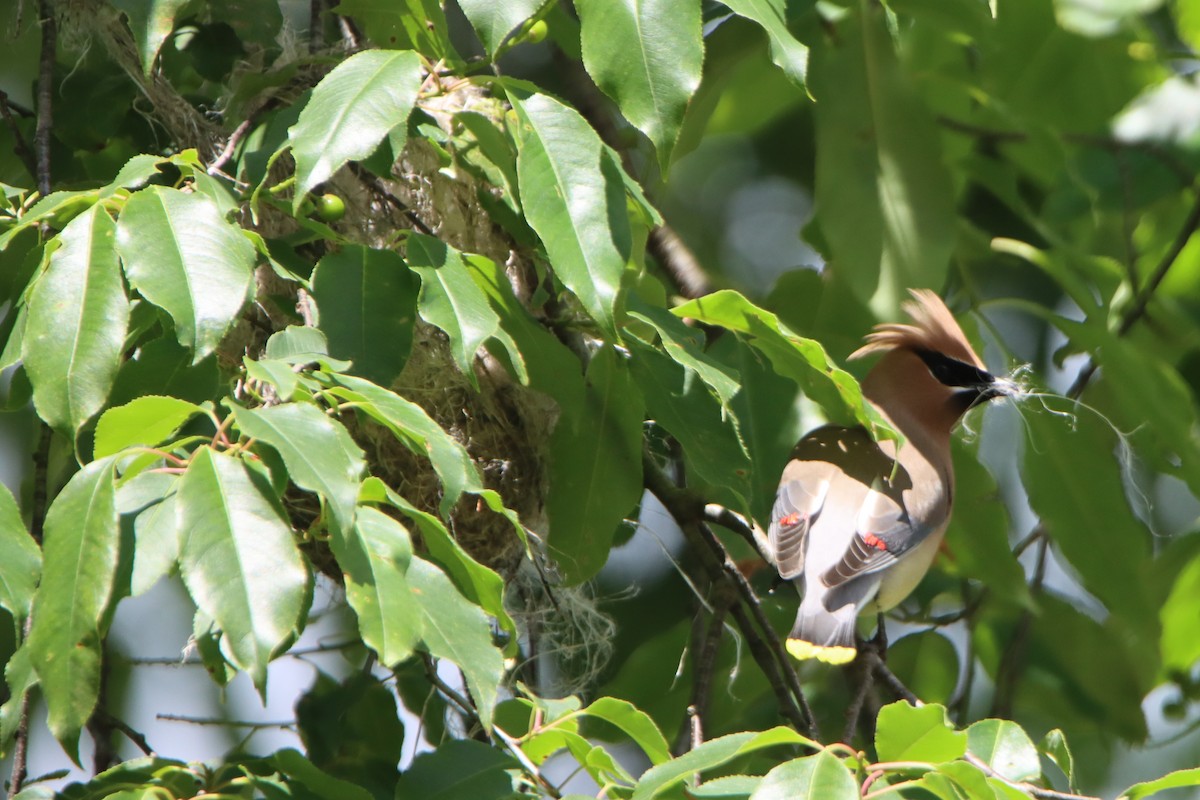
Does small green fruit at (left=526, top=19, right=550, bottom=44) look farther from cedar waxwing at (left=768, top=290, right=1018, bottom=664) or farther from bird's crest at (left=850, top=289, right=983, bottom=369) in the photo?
bird's crest at (left=850, top=289, right=983, bottom=369)

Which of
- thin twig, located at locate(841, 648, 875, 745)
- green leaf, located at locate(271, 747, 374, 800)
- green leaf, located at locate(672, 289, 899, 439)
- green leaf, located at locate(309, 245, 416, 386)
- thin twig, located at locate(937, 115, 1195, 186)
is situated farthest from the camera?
thin twig, located at locate(937, 115, 1195, 186)

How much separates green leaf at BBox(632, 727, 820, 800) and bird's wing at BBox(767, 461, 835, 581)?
1.47 m

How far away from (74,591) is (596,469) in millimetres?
1221

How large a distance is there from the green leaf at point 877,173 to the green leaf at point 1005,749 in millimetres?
1182

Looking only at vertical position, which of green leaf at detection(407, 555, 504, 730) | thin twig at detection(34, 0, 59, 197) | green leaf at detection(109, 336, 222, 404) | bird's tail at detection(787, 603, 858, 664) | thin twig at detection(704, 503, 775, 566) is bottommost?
bird's tail at detection(787, 603, 858, 664)

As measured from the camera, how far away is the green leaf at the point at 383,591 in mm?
1553

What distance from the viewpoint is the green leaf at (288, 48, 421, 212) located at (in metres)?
1.86

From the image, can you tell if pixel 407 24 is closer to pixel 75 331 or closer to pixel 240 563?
pixel 75 331

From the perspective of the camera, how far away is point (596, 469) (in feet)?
8.50

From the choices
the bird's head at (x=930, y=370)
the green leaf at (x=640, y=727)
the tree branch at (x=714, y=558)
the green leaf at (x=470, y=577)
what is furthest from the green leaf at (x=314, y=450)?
the bird's head at (x=930, y=370)

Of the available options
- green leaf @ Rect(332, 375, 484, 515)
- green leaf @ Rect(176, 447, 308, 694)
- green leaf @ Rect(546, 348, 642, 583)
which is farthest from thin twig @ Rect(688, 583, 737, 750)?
green leaf @ Rect(176, 447, 308, 694)

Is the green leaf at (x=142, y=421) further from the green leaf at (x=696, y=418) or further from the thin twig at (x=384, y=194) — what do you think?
the thin twig at (x=384, y=194)

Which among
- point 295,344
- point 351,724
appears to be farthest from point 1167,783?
point 351,724

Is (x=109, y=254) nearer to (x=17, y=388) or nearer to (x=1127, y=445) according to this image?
(x=17, y=388)
